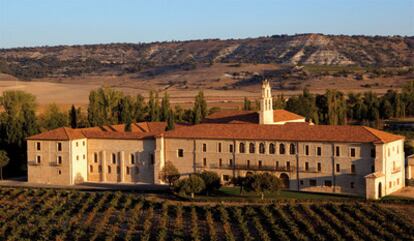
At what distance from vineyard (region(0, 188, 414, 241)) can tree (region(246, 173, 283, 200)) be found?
256 centimetres

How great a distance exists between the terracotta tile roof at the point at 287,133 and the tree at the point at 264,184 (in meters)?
4.97

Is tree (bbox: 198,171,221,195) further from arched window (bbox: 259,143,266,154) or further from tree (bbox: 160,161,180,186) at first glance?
arched window (bbox: 259,143,266,154)

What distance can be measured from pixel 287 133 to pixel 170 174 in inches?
351

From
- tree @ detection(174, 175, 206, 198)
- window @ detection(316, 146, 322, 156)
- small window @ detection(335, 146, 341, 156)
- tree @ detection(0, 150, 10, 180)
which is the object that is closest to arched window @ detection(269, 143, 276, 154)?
window @ detection(316, 146, 322, 156)

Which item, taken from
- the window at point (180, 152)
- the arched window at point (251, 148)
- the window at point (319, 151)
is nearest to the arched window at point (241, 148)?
the arched window at point (251, 148)

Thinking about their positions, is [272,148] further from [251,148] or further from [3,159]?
[3,159]

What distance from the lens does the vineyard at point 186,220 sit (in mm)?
40594

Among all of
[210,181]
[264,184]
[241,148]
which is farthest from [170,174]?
[264,184]

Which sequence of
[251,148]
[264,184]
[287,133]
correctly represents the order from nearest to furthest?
[264,184], [287,133], [251,148]

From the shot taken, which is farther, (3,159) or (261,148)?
(3,159)

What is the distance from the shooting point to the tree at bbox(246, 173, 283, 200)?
52.3 metres

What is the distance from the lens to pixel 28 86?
16525 centimetres

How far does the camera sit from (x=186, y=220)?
45.6 m

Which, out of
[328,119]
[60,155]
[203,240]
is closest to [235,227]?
[203,240]
